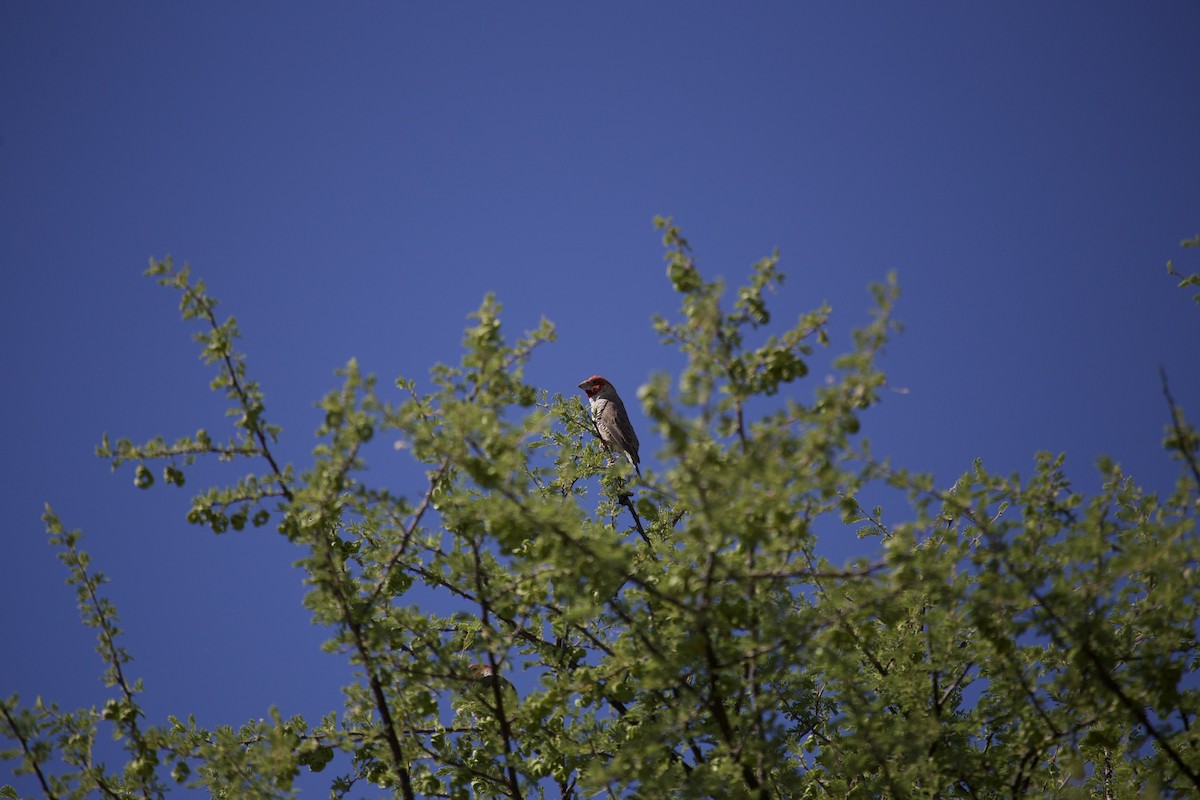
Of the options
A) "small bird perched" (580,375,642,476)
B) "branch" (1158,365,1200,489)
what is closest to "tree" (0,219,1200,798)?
"branch" (1158,365,1200,489)

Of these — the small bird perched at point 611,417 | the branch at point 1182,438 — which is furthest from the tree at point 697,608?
the small bird perched at point 611,417

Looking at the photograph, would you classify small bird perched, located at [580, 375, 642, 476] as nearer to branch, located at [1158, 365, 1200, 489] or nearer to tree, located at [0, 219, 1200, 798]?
tree, located at [0, 219, 1200, 798]

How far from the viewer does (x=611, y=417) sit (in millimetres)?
10273

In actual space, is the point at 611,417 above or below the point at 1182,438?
above

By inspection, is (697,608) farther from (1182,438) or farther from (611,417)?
(611,417)

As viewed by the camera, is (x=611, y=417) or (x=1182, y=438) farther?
(x=611, y=417)

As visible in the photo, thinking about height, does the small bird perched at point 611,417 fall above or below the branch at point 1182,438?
above

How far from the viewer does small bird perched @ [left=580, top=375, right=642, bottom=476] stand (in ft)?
33.1

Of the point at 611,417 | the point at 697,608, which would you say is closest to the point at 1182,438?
the point at 697,608

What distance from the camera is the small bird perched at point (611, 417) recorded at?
Answer: 10.1 metres

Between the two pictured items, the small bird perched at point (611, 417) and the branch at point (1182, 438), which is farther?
the small bird perched at point (611, 417)

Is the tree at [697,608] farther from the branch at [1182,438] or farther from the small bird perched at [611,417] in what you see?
the small bird perched at [611,417]

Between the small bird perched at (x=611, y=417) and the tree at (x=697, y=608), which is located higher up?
the small bird perched at (x=611, y=417)

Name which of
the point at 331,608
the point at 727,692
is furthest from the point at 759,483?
the point at 331,608
